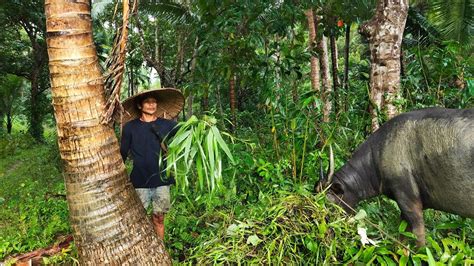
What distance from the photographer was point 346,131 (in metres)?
4.58

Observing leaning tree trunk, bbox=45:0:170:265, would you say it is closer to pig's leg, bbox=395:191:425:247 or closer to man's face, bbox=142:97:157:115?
man's face, bbox=142:97:157:115

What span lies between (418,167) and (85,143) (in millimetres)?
→ 2672

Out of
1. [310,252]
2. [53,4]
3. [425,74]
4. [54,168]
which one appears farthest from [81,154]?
[54,168]

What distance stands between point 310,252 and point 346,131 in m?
2.03

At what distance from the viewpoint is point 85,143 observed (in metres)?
2.72

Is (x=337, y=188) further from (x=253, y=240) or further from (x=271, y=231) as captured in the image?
(x=253, y=240)

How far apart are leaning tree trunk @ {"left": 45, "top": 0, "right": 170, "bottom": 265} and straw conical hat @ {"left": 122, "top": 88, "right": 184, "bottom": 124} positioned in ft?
2.58

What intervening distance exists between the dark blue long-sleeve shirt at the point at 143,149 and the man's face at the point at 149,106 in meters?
0.12

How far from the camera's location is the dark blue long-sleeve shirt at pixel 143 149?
11.7ft

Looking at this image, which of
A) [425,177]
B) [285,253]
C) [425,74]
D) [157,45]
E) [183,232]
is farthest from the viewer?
[157,45]

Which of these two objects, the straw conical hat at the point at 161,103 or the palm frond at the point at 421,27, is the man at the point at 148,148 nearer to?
the straw conical hat at the point at 161,103

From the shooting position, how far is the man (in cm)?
358

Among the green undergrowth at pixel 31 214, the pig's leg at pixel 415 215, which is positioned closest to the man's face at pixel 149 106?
the green undergrowth at pixel 31 214

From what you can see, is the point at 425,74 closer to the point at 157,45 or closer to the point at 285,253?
the point at 285,253
